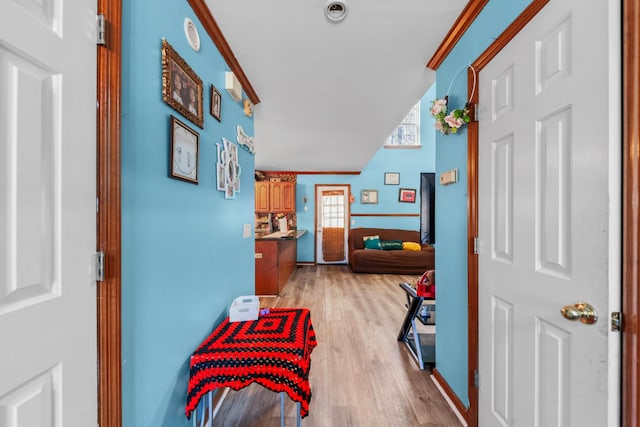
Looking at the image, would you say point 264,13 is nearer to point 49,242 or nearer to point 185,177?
point 185,177

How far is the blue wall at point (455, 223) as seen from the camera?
5.10ft

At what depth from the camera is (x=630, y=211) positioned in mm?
770

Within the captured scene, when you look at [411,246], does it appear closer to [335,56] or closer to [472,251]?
[472,251]

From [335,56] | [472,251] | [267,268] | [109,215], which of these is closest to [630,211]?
[472,251]

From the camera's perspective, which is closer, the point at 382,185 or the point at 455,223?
the point at 455,223

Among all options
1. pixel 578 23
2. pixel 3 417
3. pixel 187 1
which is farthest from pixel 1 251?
pixel 578 23

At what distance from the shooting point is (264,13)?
5.14ft

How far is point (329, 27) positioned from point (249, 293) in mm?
2120

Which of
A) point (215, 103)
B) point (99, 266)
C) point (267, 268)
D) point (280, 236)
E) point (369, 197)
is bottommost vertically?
point (267, 268)

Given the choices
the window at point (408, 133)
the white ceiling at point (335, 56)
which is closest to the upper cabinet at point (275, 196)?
the window at point (408, 133)

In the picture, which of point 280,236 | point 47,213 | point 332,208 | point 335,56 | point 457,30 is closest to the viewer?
point 47,213

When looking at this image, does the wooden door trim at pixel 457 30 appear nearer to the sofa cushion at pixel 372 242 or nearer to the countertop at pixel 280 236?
the countertop at pixel 280 236

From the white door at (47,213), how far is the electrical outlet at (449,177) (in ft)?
5.79

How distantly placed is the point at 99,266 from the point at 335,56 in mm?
1861
